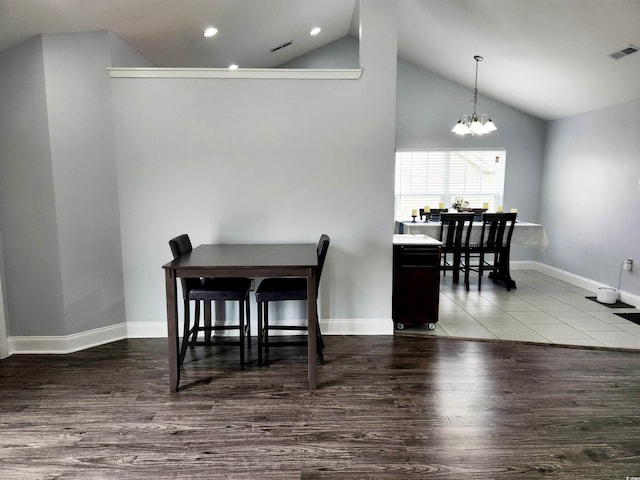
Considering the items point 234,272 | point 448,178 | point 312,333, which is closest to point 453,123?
point 448,178

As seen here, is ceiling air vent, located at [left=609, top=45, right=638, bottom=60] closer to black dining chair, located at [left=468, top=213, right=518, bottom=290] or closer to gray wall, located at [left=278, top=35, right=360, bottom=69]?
black dining chair, located at [left=468, top=213, right=518, bottom=290]

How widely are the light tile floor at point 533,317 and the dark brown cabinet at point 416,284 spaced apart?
136 millimetres

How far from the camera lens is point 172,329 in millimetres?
2594

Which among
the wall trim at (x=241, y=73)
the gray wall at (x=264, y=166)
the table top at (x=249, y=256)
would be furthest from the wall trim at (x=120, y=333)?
the wall trim at (x=241, y=73)

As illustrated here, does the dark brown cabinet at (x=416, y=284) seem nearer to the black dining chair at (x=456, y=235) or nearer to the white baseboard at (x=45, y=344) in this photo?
the black dining chair at (x=456, y=235)

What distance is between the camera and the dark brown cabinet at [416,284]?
3.62 meters

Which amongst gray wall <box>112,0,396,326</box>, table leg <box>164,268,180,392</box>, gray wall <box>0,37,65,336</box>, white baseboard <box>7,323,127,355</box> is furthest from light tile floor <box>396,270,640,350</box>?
gray wall <box>0,37,65,336</box>

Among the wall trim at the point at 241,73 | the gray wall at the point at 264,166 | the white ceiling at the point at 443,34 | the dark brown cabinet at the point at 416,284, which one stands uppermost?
the white ceiling at the point at 443,34

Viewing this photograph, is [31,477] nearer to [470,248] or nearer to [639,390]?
[639,390]

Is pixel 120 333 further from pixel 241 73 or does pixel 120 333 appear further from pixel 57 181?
pixel 241 73

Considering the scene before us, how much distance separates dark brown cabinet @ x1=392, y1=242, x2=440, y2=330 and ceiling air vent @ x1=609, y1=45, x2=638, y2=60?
7.75 feet

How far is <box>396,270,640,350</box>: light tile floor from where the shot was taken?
11.6 ft

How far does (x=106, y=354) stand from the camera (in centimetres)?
320

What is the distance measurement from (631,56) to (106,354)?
5174mm
